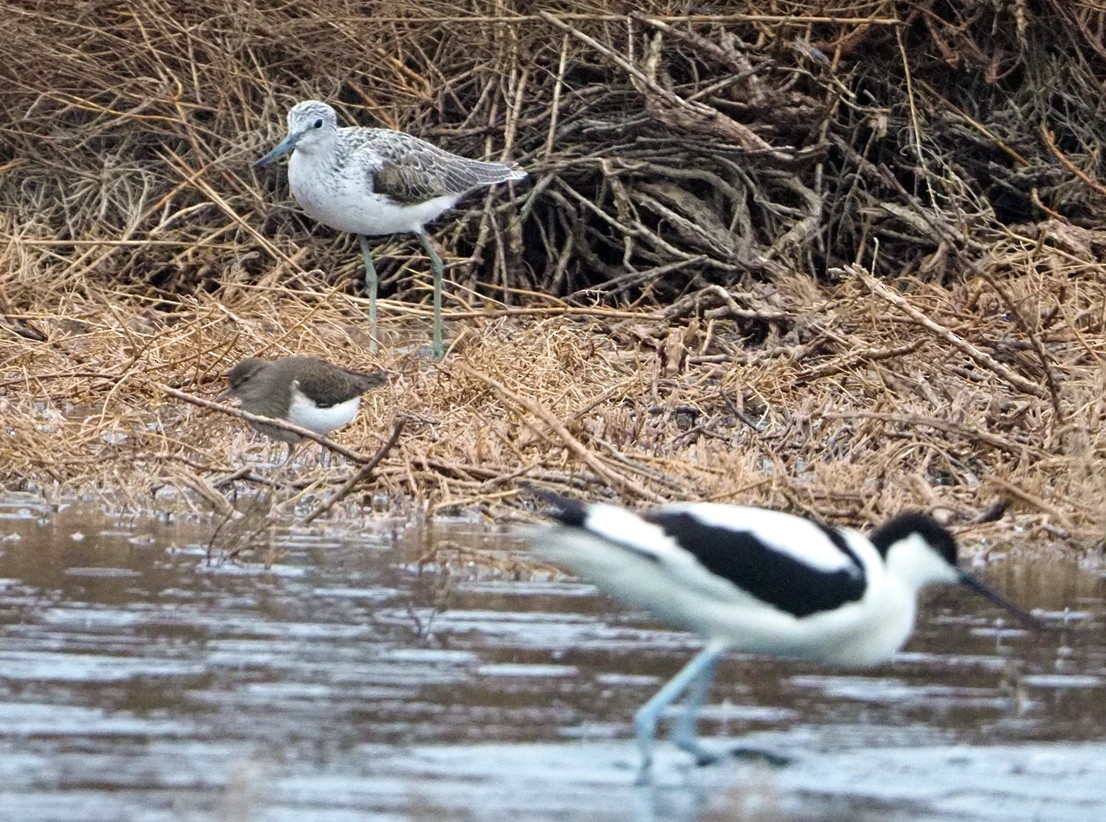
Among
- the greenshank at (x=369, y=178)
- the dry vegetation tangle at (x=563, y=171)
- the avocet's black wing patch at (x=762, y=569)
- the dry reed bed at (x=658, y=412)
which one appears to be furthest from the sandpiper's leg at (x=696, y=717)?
the greenshank at (x=369, y=178)

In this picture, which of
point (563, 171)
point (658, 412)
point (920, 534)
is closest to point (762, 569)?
point (920, 534)

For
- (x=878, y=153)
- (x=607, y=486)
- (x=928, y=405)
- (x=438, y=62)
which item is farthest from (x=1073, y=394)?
(x=438, y=62)

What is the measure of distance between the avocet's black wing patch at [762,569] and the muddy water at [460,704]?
12.2 inches

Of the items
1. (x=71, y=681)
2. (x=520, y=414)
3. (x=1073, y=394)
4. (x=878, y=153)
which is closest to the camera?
(x=71, y=681)

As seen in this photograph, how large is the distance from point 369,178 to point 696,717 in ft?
28.6

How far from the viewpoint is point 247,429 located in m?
9.00

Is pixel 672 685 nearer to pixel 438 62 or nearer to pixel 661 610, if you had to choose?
pixel 661 610

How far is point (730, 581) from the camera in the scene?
4.39 meters

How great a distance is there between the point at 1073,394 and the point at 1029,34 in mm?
6179

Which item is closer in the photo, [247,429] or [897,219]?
[247,429]

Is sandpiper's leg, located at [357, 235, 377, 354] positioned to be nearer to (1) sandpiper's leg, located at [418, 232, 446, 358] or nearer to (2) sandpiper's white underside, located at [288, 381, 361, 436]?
(1) sandpiper's leg, located at [418, 232, 446, 358]

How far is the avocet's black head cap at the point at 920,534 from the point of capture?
4809 millimetres

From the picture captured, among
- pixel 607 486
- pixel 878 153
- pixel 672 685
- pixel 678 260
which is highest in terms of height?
pixel 878 153

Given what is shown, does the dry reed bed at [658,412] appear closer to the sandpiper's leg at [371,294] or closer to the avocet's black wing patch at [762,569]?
the sandpiper's leg at [371,294]
